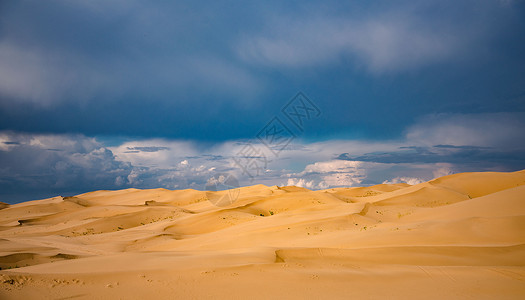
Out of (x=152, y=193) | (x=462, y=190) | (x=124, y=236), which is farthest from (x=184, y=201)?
(x=462, y=190)

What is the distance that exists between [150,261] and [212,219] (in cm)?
1502

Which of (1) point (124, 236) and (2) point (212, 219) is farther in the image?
(2) point (212, 219)

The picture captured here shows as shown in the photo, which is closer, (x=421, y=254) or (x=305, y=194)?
(x=421, y=254)

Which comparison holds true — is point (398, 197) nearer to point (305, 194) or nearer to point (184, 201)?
point (305, 194)

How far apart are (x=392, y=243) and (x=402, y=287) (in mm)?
4465

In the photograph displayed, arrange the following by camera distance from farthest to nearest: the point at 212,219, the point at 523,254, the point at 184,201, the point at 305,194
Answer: the point at 184,201 → the point at 305,194 → the point at 212,219 → the point at 523,254

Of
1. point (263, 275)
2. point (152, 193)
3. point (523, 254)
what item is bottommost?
point (523, 254)

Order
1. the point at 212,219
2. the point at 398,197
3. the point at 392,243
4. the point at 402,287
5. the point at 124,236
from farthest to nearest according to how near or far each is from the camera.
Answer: the point at 398,197 < the point at 212,219 < the point at 124,236 < the point at 392,243 < the point at 402,287

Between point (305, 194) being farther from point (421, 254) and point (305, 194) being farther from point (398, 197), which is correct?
point (421, 254)

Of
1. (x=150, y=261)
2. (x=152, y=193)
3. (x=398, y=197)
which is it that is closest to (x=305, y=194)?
(x=398, y=197)

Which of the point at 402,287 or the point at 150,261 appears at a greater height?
the point at 150,261

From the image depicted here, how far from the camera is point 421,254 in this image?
344 inches

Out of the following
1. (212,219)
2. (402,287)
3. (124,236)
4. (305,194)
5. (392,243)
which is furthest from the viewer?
(305,194)

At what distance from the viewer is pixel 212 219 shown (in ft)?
72.9
